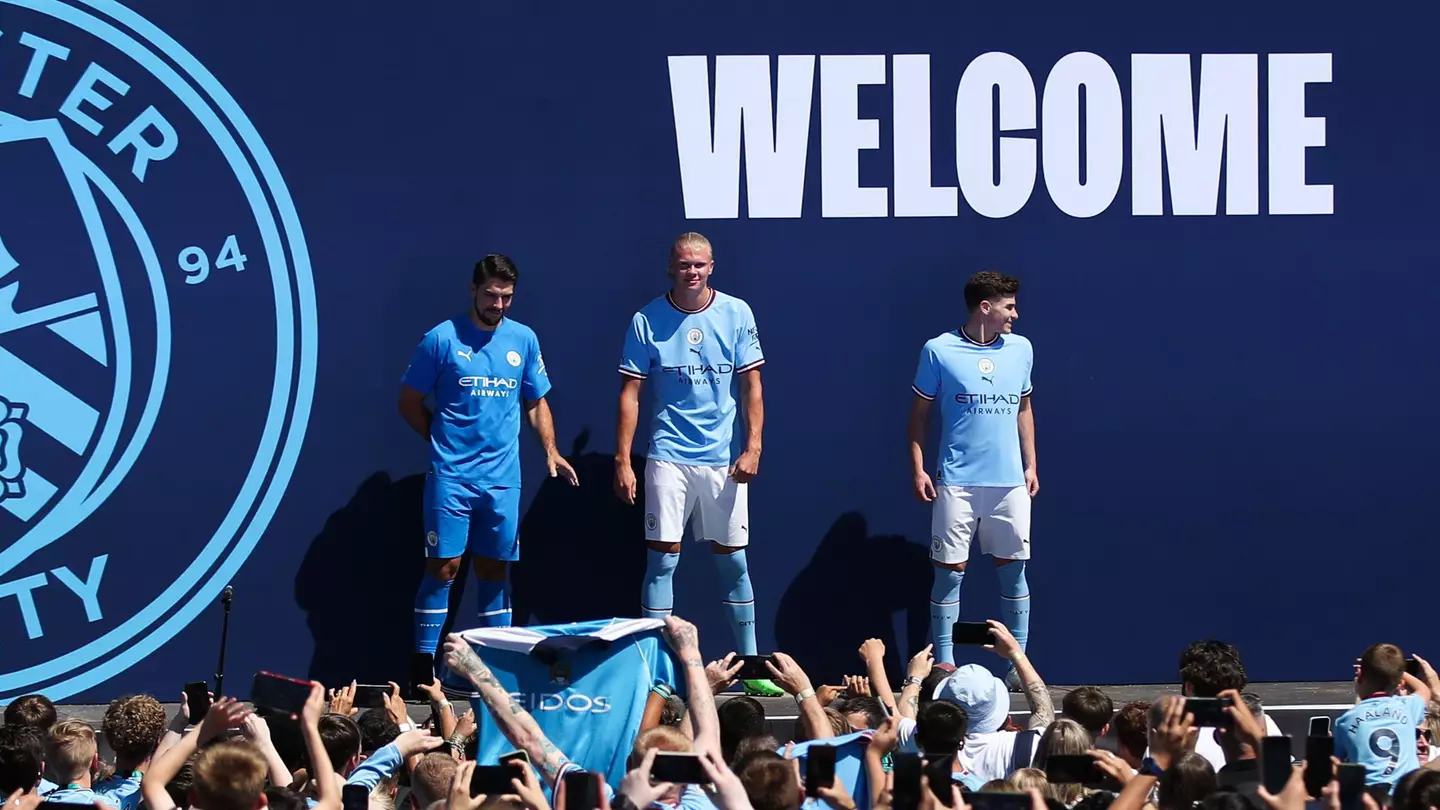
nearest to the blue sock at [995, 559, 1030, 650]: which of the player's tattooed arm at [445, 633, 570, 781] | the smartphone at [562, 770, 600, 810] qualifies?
the player's tattooed arm at [445, 633, 570, 781]

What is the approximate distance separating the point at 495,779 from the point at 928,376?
5012mm

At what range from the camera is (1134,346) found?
986 cm

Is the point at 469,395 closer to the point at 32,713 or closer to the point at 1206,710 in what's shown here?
the point at 32,713

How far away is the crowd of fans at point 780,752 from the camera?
184 inches

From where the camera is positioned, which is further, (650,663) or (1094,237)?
(1094,237)

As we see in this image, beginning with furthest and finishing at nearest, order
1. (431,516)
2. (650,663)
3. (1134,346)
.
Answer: (1134,346) < (431,516) < (650,663)

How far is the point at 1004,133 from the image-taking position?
9742 millimetres

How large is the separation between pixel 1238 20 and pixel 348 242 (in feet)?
14.1

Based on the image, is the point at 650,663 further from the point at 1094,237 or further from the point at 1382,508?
the point at 1382,508

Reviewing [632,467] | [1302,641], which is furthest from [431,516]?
[1302,641]

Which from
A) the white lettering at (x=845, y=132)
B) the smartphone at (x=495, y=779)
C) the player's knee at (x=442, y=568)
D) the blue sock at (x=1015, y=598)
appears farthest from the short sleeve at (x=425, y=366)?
the smartphone at (x=495, y=779)

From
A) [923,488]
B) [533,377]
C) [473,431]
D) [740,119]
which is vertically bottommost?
[923,488]

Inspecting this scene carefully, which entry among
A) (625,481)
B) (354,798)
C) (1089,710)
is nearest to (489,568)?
(625,481)

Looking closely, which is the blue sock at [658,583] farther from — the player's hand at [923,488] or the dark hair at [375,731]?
the dark hair at [375,731]
